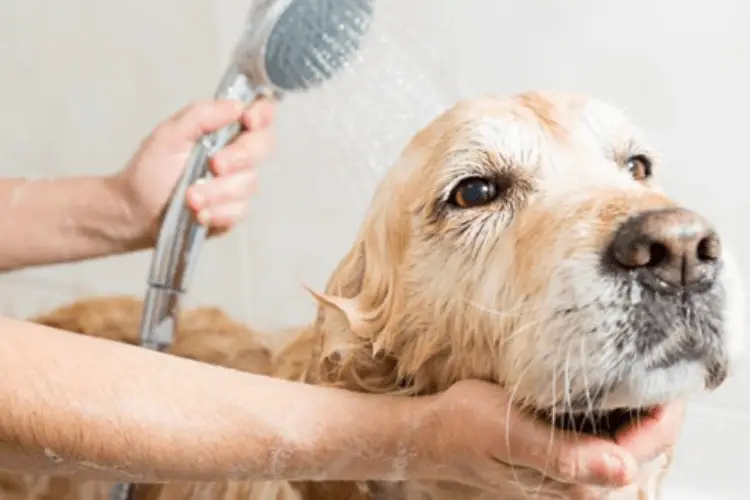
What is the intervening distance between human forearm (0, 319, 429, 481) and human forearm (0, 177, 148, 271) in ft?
1.76

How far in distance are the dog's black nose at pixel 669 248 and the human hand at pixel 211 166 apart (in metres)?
0.58

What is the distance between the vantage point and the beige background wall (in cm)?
150

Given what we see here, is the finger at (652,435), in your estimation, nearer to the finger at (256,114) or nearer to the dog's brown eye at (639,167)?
the dog's brown eye at (639,167)

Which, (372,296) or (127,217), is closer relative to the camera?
(372,296)

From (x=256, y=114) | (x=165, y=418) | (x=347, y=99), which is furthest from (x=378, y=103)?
(x=165, y=418)

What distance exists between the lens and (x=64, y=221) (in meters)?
1.38

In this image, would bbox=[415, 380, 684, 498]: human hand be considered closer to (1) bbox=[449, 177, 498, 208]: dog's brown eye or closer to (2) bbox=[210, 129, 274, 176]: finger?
(1) bbox=[449, 177, 498, 208]: dog's brown eye

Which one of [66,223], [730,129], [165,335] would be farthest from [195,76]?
[730,129]

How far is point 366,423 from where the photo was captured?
869 millimetres

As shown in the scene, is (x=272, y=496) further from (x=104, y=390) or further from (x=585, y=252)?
(x=585, y=252)

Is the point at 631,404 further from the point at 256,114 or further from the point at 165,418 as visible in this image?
the point at 256,114

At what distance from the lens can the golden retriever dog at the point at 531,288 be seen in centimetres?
77

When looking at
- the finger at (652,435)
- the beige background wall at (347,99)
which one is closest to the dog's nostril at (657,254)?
the finger at (652,435)

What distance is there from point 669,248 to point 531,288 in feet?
0.51
